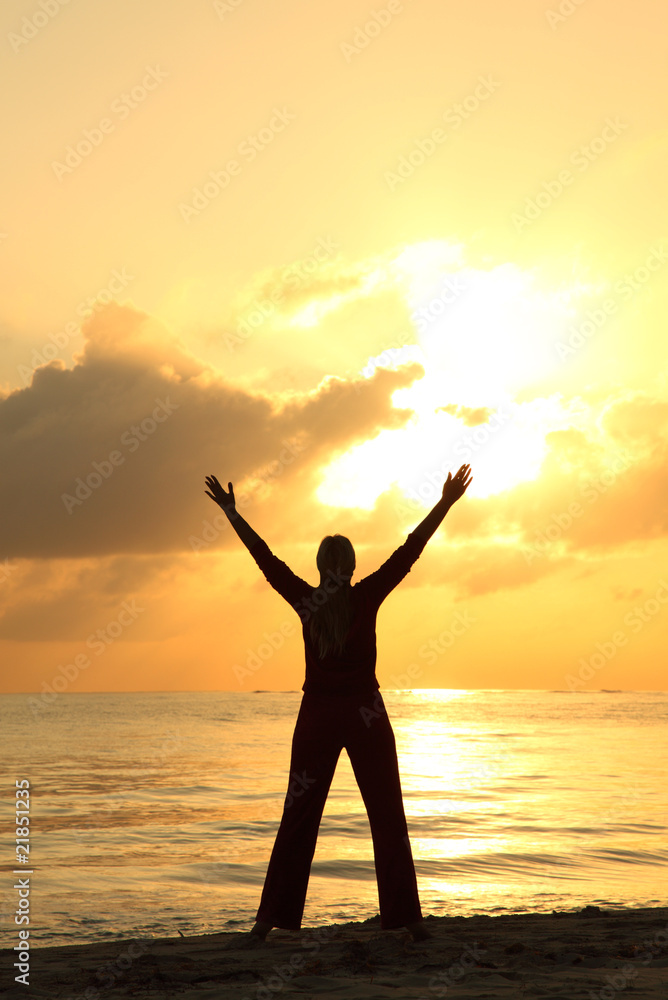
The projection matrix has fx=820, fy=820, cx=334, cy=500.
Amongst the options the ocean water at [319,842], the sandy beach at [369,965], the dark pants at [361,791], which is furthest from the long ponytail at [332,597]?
the ocean water at [319,842]

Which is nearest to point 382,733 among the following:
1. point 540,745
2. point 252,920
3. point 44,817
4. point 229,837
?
point 252,920

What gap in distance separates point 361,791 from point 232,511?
76.2 inches

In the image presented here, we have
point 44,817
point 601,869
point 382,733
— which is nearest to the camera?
point 382,733

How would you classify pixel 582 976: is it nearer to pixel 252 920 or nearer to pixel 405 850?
pixel 405 850

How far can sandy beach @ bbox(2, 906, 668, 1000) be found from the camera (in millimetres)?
4254

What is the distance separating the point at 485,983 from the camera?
4340 millimetres

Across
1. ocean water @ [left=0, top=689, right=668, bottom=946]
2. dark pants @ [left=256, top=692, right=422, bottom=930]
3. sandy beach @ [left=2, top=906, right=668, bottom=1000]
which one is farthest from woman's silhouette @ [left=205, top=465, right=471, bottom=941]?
ocean water @ [left=0, top=689, right=668, bottom=946]

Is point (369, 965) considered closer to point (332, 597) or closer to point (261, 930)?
point (261, 930)

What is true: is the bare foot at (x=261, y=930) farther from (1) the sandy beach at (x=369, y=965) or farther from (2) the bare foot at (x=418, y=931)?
(2) the bare foot at (x=418, y=931)

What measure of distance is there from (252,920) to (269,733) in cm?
3654

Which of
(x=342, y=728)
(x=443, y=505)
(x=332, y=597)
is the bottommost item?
(x=342, y=728)

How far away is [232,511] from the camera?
17.4ft

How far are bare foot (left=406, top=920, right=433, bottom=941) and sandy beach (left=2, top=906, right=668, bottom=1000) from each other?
5 cm

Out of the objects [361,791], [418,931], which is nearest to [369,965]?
[418,931]
